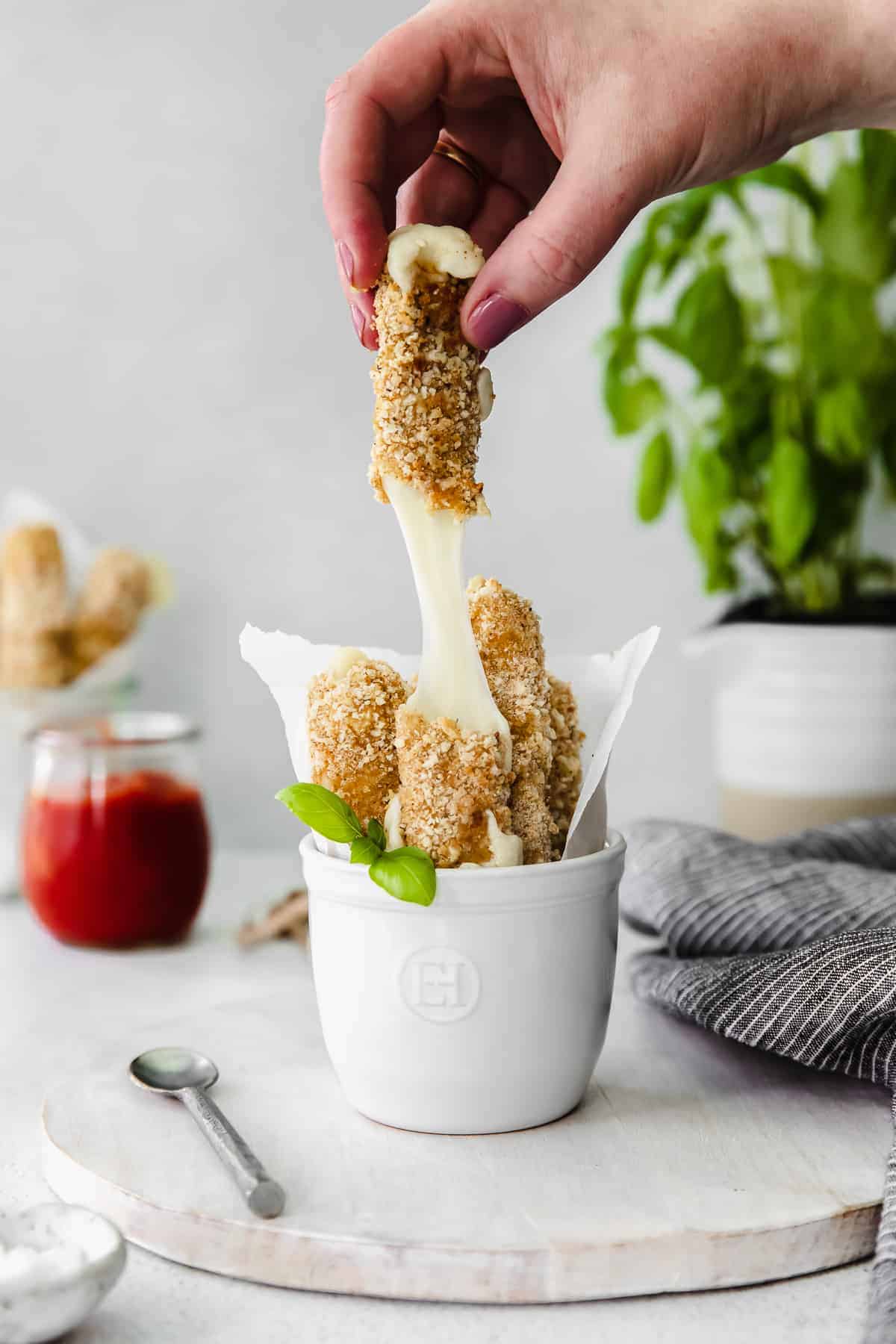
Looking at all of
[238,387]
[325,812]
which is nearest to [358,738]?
[325,812]

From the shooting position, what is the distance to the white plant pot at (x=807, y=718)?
136cm

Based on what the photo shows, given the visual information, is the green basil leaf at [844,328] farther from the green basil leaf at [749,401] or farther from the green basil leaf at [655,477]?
the green basil leaf at [655,477]

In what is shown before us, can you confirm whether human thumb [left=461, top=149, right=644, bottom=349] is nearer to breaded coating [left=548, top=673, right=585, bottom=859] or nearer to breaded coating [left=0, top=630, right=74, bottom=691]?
breaded coating [left=548, top=673, right=585, bottom=859]

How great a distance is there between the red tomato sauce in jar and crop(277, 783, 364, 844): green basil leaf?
52 cm

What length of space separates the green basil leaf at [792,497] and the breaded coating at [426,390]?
675mm

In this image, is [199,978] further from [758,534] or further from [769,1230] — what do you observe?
[758,534]

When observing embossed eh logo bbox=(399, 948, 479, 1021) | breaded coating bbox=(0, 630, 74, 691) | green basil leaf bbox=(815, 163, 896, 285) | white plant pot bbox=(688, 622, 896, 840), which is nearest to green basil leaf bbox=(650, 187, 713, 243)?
green basil leaf bbox=(815, 163, 896, 285)

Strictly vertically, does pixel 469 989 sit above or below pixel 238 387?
below

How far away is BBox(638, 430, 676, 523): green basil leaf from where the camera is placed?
1.36 metres

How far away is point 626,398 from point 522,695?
69 centimetres

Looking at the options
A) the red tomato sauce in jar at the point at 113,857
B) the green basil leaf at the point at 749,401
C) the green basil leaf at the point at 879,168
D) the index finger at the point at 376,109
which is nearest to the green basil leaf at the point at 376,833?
the index finger at the point at 376,109

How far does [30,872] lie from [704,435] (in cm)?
85

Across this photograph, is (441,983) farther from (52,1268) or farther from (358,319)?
(358,319)

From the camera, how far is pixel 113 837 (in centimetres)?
120
